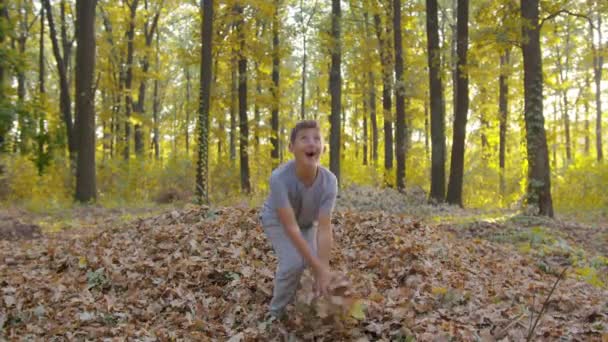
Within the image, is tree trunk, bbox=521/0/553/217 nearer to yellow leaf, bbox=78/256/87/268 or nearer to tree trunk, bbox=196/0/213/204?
tree trunk, bbox=196/0/213/204

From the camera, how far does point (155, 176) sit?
Result: 23312mm

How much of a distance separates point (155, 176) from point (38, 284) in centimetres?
1744

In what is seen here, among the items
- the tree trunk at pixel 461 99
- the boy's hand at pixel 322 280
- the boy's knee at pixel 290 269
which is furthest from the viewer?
the tree trunk at pixel 461 99

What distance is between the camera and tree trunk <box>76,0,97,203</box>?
52.9 ft

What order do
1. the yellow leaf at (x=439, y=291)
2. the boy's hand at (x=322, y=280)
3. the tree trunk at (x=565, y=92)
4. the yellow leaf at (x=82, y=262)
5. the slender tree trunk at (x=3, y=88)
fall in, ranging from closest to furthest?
the boy's hand at (x=322, y=280)
the yellow leaf at (x=439, y=291)
the yellow leaf at (x=82, y=262)
the slender tree trunk at (x=3, y=88)
the tree trunk at (x=565, y=92)

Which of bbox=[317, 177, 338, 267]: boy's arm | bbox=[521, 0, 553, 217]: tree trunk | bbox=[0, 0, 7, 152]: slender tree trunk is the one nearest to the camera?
bbox=[317, 177, 338, 267]: boy's arm

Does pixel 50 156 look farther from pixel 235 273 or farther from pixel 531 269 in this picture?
pixel 531 269

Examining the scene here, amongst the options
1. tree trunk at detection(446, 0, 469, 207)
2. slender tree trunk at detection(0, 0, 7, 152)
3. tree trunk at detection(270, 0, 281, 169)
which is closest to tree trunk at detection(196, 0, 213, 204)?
tree trunk at detection(270, 0, 281, 169)

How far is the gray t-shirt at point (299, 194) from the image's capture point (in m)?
4.39

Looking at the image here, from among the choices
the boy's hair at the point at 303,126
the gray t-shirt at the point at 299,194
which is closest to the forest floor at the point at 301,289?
the gray t-shirt at the point at 299,194

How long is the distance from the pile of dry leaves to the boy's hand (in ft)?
0.27

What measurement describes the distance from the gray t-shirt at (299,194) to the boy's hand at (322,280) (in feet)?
1.69

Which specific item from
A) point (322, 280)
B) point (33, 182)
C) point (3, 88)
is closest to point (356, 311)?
point (322, 280)

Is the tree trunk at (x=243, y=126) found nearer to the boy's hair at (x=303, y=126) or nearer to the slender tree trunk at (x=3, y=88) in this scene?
the slender tree trunk at (x=3, y=88)
